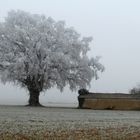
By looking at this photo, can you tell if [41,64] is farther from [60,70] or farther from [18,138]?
[18,138]

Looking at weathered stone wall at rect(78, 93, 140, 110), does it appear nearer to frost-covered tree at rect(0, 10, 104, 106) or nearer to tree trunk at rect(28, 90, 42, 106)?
frost-covered tree at rect(0, 10, 104, 106)

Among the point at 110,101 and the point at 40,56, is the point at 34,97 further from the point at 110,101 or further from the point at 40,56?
the point at 110,101

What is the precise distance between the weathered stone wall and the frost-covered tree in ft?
8.86

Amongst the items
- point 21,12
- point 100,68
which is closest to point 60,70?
point 100,68

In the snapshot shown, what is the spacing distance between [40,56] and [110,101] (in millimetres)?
10095

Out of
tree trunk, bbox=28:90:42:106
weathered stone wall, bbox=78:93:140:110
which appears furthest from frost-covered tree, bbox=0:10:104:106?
weathered stone wall, bbox=78:93:140:110

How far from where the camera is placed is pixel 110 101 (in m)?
54.7

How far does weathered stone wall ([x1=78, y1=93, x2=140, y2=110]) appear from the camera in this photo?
5397 centimetres

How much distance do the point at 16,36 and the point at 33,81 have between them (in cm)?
590

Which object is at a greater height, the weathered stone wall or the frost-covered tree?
the frost-covered tree

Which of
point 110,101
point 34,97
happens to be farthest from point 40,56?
point 110,101

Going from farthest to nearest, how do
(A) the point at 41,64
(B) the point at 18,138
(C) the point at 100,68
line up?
(C) the point at 100,68
(A) the point at 41,64
(B) the point at 18,138

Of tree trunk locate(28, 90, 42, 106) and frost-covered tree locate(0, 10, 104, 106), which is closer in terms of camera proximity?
frost-covered tree locate(0, 10, 104, 106)

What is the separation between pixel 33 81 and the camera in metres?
57.5
